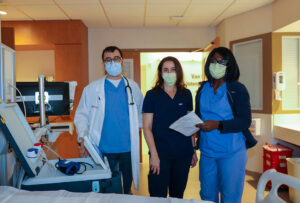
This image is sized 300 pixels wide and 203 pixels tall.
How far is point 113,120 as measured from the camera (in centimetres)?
194

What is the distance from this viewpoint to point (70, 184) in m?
1.42

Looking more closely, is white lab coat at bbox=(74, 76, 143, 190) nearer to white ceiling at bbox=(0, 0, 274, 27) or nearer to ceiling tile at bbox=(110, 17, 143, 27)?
white ceiling at bbox=(0, 0, 274, 27)

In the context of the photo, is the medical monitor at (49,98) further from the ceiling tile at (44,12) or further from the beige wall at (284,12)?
the beige wall at (284,12)

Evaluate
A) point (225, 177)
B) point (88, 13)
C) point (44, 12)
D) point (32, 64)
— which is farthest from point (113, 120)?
point (32, 64)

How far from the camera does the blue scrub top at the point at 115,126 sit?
193 centimetres

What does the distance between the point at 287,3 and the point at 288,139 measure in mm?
1768

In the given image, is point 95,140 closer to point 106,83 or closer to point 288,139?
point 106,83

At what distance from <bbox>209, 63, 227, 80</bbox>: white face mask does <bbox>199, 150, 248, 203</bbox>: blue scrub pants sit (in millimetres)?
521

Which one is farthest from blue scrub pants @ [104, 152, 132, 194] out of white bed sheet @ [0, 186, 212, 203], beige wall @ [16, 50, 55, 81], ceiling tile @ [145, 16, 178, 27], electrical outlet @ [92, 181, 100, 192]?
beige wall @ [16, 50, 55, 81]

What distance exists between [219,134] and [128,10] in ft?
9.23

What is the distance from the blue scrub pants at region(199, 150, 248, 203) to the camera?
1.60 metres

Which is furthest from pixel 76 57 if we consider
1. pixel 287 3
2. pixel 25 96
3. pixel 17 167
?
pixel 287 3

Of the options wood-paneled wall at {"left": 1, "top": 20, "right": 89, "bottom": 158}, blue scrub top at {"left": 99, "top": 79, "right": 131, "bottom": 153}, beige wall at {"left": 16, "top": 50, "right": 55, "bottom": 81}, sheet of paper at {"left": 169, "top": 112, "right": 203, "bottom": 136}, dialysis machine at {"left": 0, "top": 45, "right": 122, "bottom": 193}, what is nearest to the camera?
dialysis machine at {"left": 0, "top": 45, "right": 122, "bottom": 193}

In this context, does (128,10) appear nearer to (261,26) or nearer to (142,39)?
(142,39)
